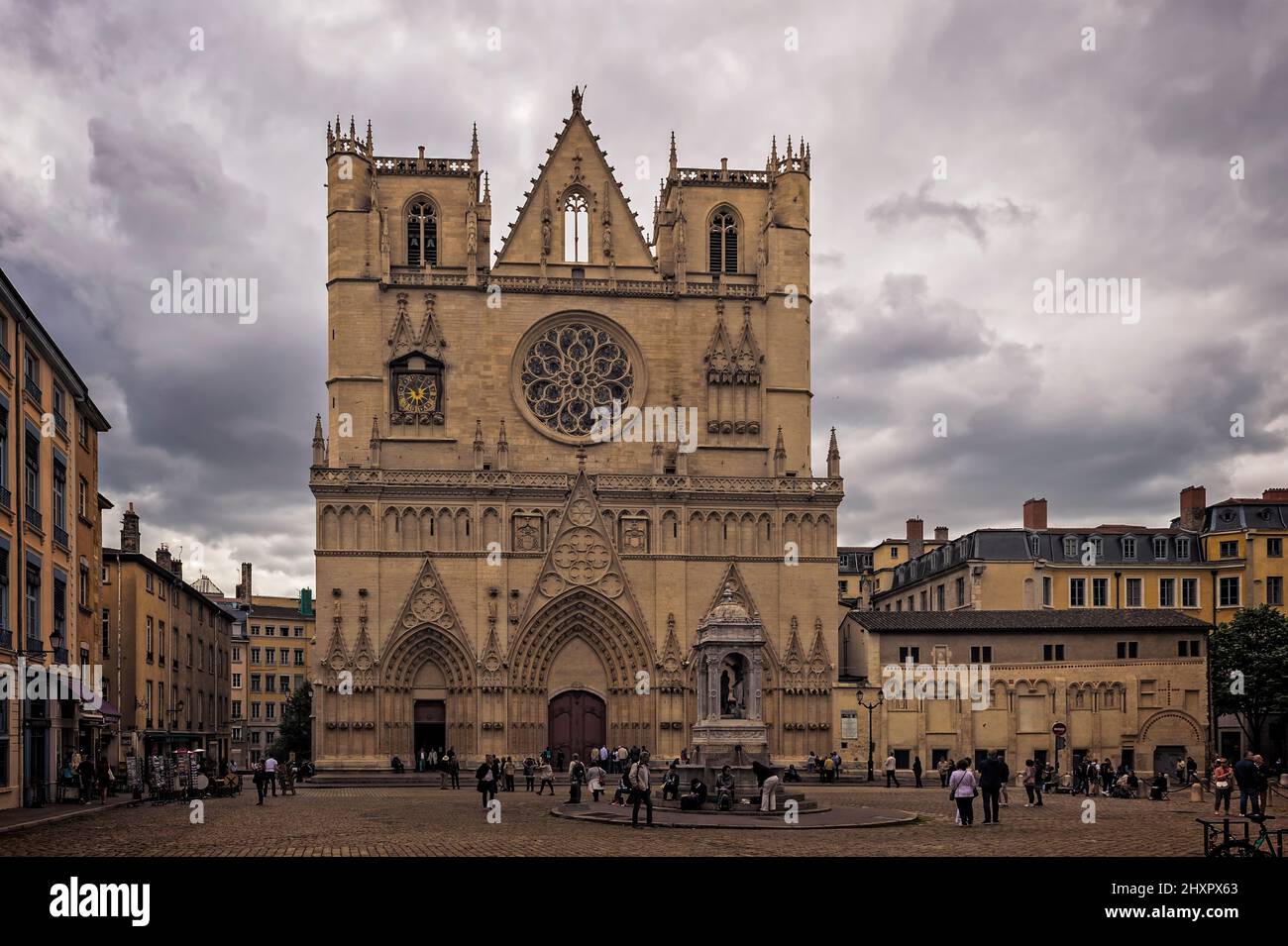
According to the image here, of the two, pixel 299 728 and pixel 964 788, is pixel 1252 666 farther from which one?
pixel 299 728

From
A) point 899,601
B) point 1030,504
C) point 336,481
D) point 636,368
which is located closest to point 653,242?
point 636,368

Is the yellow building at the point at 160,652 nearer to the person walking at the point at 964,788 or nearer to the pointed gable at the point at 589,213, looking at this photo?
the pointed gable at the point at 589,213

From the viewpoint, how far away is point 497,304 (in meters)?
72.9

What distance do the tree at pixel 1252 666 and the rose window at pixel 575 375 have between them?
3058 centimetres

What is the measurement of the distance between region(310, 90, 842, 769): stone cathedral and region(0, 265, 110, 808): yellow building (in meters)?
15.2

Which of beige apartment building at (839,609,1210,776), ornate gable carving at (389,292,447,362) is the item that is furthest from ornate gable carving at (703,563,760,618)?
ornate gable carving at (389,292,447,362)

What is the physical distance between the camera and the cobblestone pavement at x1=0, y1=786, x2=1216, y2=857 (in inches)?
1105

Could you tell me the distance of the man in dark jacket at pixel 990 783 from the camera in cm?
3512

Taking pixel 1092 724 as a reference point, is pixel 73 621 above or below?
above

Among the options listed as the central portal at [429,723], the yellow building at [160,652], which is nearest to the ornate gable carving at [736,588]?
the central portal at [429,723]

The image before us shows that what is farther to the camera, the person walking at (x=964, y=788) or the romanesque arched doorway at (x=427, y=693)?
the romanesque arched doorway at (x=427, y=693)
